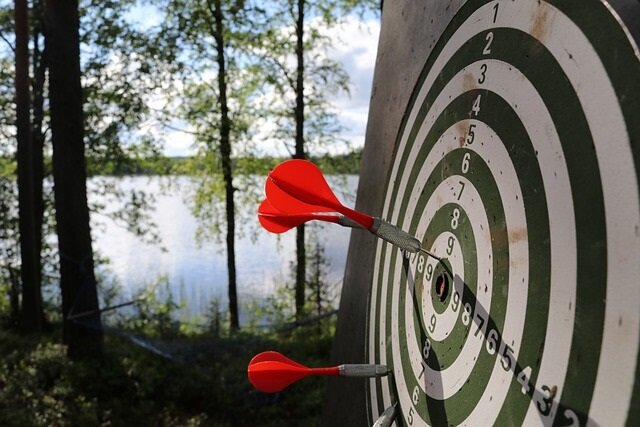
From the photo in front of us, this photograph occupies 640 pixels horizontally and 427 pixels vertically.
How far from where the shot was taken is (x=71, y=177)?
5.93 meters

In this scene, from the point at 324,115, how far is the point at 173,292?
13.4ft

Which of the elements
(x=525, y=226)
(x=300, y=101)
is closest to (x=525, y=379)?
(x=525, y=226)

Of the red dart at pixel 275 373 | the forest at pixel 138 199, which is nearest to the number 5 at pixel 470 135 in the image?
the red dart at pixel 275 373

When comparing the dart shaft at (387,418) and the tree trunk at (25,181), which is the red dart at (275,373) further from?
the tree trunk at (25,181)

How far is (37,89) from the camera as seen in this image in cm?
816

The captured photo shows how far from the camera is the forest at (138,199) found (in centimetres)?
537

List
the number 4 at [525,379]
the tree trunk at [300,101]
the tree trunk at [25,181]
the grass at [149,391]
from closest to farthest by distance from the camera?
the number 4 at [525,379] → the grass at [149,391] → the tree trunk at [25,181] → the tree trunk at [300,101]

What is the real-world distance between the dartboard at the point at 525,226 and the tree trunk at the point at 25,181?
6782 millimetres

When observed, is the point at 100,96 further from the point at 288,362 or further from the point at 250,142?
the point at 288,362

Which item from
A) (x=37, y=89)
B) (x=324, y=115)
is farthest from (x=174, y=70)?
(x=324, y=115)

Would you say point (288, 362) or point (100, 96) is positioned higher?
point (100, 96)

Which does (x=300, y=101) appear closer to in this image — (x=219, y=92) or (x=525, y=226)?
(x=219, y=92)

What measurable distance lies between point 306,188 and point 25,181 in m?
7.01

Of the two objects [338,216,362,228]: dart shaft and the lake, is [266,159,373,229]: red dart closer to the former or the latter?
[338,216,362,228]: dart shaft
